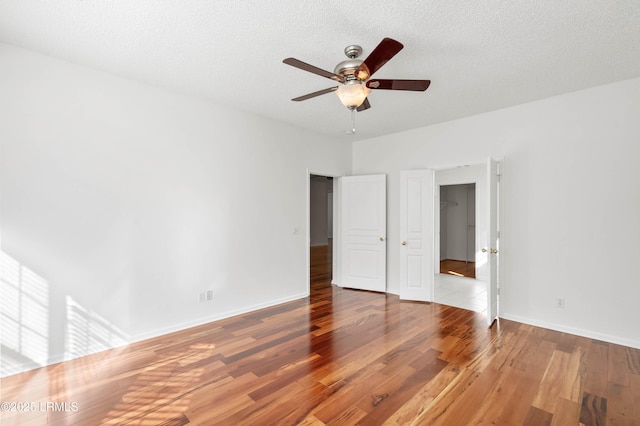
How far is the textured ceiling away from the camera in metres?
2.15

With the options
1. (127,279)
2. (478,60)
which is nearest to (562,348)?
(478,60)

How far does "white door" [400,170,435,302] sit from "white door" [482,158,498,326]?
979mm

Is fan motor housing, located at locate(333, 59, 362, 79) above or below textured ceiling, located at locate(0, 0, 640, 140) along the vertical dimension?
below

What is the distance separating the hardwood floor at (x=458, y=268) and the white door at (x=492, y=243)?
3.06 meters

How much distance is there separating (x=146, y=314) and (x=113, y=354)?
1.58 ft

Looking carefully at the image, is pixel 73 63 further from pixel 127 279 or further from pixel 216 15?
pixel 127 279

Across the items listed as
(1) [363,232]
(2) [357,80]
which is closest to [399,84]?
(2) [357,80]

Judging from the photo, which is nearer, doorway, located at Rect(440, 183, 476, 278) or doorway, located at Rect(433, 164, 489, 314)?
doorway, located at Rect(433, 164, 489, 314)

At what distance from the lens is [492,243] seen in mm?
3900

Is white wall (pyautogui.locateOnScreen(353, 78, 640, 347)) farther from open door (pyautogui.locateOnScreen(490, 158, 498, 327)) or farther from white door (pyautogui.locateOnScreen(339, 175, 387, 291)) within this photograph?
white door (pyautogui.locateOnScreen(339, 175, 387, 291))

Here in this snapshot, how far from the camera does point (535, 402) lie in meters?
2.28

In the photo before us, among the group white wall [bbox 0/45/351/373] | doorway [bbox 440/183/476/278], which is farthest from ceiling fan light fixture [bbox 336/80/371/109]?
doorway [bbox 440/183/476/278]

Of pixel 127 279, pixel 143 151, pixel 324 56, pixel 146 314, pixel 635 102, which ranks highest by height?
pixel 324 56

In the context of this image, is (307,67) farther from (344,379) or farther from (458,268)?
(458,268)
